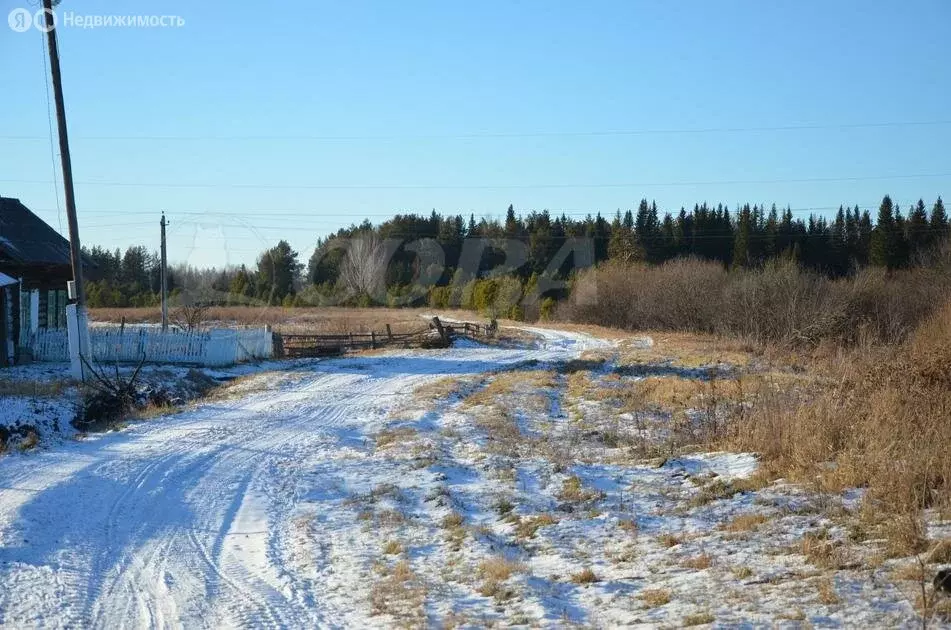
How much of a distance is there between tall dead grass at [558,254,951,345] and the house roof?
23263 mm

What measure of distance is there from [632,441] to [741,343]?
2117 centimetres

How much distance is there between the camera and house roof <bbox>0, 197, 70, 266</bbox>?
24.6 meters

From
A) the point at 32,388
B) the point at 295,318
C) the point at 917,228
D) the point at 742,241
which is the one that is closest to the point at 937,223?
the point at 917,228

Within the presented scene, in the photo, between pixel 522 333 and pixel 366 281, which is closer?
pixel 522 333

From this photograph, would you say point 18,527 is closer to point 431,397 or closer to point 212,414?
point 212,414

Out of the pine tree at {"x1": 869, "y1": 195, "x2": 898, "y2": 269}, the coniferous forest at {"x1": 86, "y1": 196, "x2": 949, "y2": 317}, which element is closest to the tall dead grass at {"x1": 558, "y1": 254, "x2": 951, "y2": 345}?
the coniferous forest at {"x1": 86, "y1": 196, "x2": 949, "y2": 317}

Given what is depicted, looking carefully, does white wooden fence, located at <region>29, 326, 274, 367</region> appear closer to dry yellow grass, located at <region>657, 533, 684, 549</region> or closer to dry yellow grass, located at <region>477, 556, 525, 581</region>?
dry yellow grass, located at <region>477, 556, 525, 581</region>

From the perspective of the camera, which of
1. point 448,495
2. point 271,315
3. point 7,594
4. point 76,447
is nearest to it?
point 7,594

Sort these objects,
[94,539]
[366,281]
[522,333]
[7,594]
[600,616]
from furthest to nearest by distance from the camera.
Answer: [366,281], [522,333], [94,539], [7,594], [600,616]

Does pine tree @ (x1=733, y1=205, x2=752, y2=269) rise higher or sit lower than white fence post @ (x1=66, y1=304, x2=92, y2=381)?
higher

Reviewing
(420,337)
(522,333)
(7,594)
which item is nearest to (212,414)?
(7,594)

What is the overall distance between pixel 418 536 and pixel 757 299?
3571 centimetres

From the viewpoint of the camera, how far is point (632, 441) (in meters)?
10.9

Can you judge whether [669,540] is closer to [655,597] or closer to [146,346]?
[655,597]
